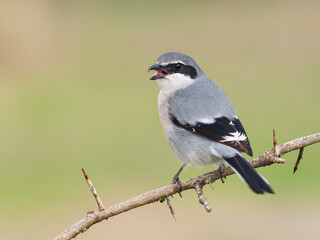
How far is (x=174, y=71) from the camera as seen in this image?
3.63 m

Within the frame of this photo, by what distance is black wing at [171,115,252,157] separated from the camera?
319 centimetres

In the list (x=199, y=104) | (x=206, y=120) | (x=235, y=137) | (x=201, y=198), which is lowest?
(x=201, y=198)


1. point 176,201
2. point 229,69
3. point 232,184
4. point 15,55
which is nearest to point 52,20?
point 15,55

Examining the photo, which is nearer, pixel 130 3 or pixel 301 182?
pixel 301 182

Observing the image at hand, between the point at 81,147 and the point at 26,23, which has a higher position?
the point at 26,23

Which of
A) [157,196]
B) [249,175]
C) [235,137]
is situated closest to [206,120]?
[235,137]

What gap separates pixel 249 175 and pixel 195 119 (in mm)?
730

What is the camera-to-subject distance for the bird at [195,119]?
3232 millimetres

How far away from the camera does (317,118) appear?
595 inches

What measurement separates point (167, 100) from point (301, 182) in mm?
8563

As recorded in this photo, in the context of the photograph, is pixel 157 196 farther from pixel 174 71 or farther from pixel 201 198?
pixel 174 71

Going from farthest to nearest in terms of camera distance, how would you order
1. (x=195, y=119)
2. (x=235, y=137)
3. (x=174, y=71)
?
(x=174, y=71) < (x=195, y=119) < (x=235, y=137)

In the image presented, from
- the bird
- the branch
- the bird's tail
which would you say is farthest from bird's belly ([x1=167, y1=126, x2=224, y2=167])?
the branch

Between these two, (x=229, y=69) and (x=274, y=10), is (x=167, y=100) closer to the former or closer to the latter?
(x=229, y=69)
